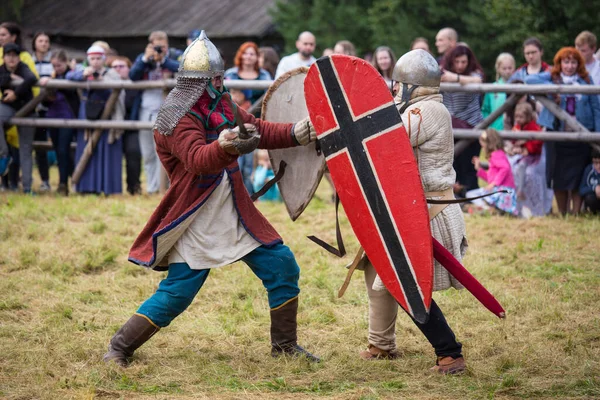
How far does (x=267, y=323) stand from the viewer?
5277mm

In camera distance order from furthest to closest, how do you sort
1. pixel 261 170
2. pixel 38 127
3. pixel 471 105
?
pixel 38 127, pixel 261 170, pixel 471 105

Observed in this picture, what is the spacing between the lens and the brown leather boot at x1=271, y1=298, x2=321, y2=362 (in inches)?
177

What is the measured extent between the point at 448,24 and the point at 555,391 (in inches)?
503

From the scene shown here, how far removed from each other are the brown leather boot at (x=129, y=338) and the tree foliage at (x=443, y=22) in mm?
10371

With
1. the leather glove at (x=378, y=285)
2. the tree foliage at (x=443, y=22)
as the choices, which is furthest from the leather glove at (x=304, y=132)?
the tree foliage at (x=443, y=22)

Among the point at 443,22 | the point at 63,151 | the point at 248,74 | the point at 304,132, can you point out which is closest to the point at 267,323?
the point at 304,132

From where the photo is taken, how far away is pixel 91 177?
9383 mm

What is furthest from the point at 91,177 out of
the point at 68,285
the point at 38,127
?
the point at 68,285

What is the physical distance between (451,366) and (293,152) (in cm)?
129

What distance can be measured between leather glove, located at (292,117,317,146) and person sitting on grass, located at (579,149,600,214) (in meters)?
4.26

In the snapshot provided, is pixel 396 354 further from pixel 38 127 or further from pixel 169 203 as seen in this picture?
pixel 38 127

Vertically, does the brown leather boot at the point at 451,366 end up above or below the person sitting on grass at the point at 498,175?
below

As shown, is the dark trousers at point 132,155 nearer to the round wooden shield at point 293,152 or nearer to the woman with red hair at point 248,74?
the woman with red hair at point 248,74

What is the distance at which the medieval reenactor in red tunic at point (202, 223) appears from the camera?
427 cm
